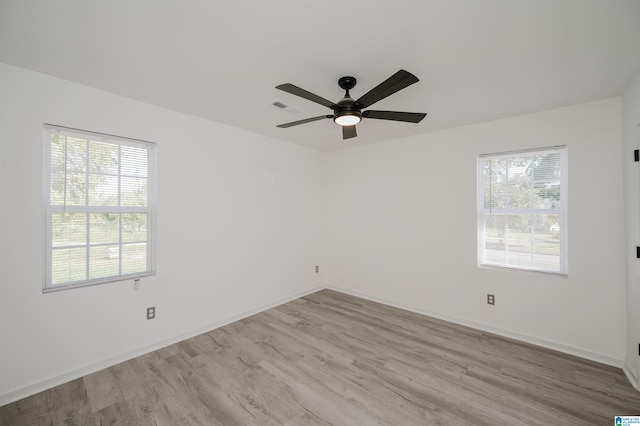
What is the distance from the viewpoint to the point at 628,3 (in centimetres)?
142

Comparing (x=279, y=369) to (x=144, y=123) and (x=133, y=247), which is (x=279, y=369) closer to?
(x=133, y=247)

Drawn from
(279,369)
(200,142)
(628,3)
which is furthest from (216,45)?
(279,369)

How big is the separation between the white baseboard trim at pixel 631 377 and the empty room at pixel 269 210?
30 millimetres

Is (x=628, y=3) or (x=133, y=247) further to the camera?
(x=133, y=247)

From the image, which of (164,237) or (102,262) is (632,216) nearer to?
(164,237)

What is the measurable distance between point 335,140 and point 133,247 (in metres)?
3.07

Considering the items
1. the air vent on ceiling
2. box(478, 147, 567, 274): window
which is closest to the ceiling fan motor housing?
the air vent on ceiling

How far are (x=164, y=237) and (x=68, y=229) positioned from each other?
0.79 meters

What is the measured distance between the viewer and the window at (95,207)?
2287 mm

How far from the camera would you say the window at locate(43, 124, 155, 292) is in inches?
90.0

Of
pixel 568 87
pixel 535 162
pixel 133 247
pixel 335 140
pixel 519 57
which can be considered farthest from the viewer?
pixel 335 140

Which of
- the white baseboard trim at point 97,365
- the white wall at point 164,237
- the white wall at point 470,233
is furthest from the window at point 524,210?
the white baseboard trim at point 97,365

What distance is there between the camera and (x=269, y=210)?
13.4 ft

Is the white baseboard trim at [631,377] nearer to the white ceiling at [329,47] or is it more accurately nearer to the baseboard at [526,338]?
the baseboard at [526,338]
